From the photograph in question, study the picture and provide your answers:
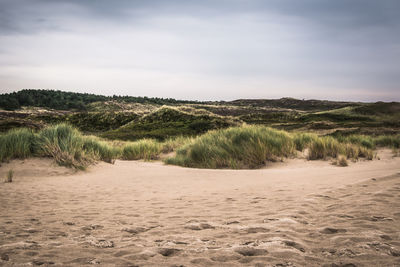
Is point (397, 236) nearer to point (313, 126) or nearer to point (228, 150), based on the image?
point (228, 150)

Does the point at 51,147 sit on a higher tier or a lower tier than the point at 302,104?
lower

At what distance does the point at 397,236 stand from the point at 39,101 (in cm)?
9645

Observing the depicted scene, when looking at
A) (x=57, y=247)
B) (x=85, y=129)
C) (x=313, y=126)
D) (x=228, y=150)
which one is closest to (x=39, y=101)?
(x=85, y=129)

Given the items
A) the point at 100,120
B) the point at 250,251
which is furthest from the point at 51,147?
the point at 100,120

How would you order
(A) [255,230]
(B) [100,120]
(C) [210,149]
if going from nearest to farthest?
1. (A) [255,230]
2. (C) [210,149]
3. (B) [100,120]

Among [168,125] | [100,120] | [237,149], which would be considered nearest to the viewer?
[237,149]

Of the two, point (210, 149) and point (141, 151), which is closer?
point (210, 149)

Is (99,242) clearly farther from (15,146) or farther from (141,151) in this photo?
(141,151)

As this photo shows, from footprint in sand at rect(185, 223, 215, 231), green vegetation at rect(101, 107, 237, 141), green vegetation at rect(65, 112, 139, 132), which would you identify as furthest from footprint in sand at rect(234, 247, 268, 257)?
green vegetation at rect(65, 112, 139, 132)

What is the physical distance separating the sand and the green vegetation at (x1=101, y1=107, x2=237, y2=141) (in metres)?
16.6

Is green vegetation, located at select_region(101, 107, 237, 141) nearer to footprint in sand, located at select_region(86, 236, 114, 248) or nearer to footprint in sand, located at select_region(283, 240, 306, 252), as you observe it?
footprint in sand, located at select_region(86, 236, 114, 248)

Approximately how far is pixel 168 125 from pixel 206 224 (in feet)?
92.3

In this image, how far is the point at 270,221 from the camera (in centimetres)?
296

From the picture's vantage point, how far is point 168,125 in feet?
101
